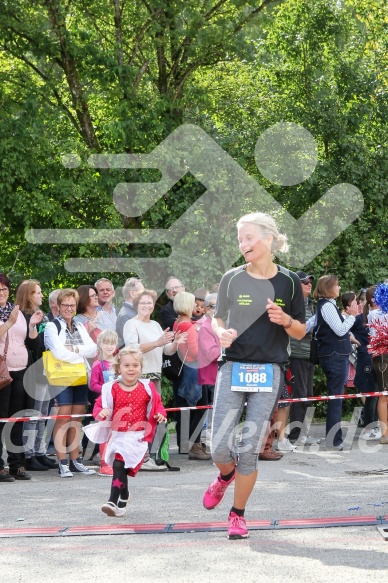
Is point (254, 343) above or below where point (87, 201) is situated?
below

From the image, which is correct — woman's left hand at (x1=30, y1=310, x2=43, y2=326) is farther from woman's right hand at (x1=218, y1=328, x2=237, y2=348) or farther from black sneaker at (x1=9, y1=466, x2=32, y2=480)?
woman's right hand at (x1=218, y1=328, x2=237, y2=348)

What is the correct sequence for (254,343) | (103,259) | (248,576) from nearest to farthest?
(248,576) < (254,343) < (103,259)

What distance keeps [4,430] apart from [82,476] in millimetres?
882

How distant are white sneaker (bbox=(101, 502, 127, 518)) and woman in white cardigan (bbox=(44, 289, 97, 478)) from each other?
3002mm

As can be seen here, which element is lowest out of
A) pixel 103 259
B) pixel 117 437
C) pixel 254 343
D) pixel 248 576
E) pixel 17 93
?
pixel 248 576

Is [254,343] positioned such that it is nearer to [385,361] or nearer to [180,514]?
[180,514]

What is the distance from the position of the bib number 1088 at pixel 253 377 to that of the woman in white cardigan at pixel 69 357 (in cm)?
427

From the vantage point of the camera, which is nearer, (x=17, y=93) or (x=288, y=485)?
(x=288, y=485)

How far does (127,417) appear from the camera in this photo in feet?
27.4

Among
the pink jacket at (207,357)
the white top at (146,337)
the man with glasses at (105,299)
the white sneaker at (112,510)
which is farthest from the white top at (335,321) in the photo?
the white sneaker at (112,510)

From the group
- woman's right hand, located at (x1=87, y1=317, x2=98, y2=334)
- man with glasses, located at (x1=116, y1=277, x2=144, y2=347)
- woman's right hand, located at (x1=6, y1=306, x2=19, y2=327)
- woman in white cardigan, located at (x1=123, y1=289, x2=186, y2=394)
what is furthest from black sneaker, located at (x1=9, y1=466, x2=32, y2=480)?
man with glasses, located at (x1=116, y1=277, x2=144, y2=347)

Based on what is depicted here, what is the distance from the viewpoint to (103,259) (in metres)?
18.0

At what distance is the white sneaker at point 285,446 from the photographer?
1260 centimetres

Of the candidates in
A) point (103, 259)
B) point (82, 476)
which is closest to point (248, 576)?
point (82, 476)
